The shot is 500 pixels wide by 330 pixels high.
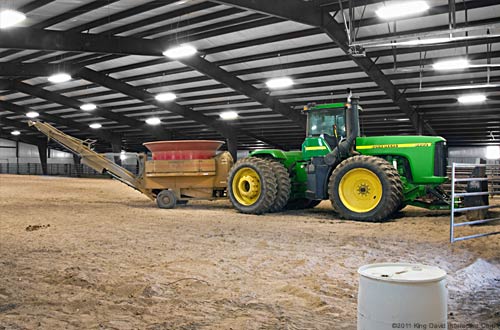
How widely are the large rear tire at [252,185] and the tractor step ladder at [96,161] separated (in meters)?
2.74

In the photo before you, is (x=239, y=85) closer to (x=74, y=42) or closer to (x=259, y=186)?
(x=74, y=42)

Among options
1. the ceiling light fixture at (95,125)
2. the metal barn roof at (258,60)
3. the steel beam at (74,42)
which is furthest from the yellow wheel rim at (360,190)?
the ceiling light fixture at (95,125)

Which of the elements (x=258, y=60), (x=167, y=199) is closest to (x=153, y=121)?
(x=258, y=60)

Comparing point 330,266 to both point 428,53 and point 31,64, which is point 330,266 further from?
point 31,64

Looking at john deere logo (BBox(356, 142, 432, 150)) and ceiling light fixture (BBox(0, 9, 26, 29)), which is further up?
ceiling light fixture (BBox(0, 9, 26, 29))

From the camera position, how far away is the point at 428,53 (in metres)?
13.4

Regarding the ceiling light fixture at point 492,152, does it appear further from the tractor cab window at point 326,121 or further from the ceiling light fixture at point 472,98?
the tractor cab window at point 326,121

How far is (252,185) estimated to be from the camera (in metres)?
10.6

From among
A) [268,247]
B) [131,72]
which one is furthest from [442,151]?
[131,72]

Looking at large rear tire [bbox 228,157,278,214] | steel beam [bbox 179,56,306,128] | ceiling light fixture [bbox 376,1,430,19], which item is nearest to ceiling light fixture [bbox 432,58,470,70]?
ceiling light fixture [bbox 376,1,430,19]

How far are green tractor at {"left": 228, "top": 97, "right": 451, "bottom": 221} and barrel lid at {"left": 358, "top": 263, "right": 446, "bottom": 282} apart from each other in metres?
6.11

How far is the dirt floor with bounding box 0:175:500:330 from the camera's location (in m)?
3.56

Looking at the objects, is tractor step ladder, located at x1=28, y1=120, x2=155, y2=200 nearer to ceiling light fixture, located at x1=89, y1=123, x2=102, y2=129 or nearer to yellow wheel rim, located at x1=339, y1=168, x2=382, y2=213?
yellow wheel rim, located at x1=339, y1=168, x2=382, y2=213

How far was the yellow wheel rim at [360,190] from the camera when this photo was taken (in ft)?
29.5
